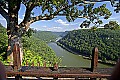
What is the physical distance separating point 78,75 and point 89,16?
5.98 m

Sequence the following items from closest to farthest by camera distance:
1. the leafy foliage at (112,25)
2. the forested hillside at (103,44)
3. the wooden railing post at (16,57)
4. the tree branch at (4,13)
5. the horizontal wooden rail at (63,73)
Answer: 1. the horizontal wooden rail at (63,73)
2. the wooden railing post at (16,57)
3. the tree branch at (4,13)
4. the leafy foliage at (112,25)
5. the forested hillside at (103,44)

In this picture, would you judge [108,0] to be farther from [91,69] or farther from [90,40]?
[90,40]

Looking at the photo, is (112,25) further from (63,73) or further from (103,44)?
(103,44)

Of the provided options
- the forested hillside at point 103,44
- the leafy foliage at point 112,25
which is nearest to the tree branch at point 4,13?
the leafy foliage at point 112,25

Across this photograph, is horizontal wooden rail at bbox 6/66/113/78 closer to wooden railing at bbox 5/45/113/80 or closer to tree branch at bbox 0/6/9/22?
wooden railing at bbox 5/45/113/80

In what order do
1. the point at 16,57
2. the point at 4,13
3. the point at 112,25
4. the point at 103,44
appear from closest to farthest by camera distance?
the point at 16,57
the point at 4,13
the point at 112,25
the point at 103,44

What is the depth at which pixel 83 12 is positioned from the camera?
7.94 metres

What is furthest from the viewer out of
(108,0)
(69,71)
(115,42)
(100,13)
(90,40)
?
(90,40)

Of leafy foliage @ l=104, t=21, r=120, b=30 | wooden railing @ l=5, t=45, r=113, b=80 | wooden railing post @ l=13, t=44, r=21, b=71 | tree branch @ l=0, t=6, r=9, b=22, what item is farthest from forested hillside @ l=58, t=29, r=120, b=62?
wooden railing post @ l=13, t=44, r=21, b=71

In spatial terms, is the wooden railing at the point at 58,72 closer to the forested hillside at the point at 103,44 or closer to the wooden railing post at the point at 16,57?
the wooden railing post at the point at 16,57

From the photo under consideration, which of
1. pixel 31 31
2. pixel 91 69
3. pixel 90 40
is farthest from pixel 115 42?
pixel 91 69

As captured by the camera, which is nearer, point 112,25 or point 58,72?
point 58,72

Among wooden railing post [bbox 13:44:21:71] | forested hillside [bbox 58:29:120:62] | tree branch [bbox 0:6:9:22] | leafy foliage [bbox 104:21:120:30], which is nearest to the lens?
wooden railing post [bbox 13:44:21:71]

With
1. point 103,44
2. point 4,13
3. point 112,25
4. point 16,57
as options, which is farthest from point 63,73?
point 103,44
